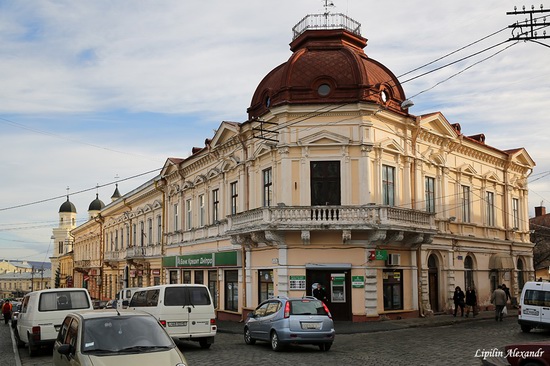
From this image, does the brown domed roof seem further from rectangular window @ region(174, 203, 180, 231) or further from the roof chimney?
the roof chimney

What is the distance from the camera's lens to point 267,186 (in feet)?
92.7

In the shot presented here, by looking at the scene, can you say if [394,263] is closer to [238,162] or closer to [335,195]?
[335,195]

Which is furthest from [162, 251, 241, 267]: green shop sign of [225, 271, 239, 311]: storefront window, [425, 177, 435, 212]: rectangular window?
[425, 177, 435, 212]: rectangular window

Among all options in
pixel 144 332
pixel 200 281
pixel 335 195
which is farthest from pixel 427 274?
pixel 144 332

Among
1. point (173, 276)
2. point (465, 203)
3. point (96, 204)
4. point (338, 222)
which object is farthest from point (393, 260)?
point (96, 204)

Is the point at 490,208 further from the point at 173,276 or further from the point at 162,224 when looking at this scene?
the point at 162,224

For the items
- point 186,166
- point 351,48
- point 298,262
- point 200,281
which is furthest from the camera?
point 186,166

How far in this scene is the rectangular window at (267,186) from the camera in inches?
1101

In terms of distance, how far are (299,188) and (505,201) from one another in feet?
56.2

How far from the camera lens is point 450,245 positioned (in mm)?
31812

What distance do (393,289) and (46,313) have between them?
582 inches

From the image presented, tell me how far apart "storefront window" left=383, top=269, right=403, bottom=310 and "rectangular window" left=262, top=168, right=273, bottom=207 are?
6.03m

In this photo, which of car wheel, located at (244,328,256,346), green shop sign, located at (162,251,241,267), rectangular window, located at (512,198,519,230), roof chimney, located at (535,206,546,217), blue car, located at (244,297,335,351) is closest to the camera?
blue car, located at (244,297,335,351)

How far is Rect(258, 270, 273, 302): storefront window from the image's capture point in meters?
27.2
